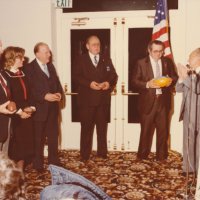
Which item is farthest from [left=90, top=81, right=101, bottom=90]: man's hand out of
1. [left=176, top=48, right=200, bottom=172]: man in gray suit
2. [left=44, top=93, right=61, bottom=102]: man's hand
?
[left=176, top=48, right=200, bottom=172]: man in gray suit

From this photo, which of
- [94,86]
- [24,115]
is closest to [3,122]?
[24,115]

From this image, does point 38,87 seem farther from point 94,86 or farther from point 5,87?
point 94,86

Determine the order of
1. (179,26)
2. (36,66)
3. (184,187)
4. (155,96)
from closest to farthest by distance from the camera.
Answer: (184,187)
(36,66)
(155,96)
(179,26)

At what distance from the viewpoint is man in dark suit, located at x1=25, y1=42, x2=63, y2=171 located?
5.29 meters

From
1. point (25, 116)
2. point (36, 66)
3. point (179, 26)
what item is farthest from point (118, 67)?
point (25, 116)

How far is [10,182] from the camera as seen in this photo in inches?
71.9

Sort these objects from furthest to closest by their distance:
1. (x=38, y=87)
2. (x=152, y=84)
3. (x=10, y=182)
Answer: (x=152, y=84)
(x=38, y=87)
(x=10, y=182)

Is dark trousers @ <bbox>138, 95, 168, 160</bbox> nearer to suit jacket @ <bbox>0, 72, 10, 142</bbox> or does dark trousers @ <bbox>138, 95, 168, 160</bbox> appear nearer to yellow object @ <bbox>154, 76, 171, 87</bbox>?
yellow object @ <bbox>154, 76, 171, 87</bbox>

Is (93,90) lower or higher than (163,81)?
lower

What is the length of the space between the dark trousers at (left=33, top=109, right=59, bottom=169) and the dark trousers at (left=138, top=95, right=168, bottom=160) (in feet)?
4.44

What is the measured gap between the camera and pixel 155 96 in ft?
19.0

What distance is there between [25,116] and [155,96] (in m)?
1.99

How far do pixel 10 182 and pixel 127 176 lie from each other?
3626 mm

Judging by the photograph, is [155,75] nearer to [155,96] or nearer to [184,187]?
[155,96]
